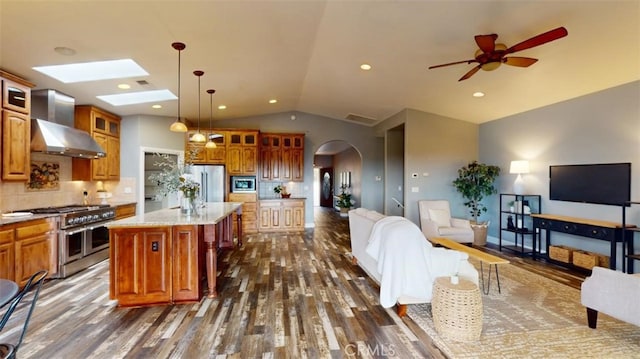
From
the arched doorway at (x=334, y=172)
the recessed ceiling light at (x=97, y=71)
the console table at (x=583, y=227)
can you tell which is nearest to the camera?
the console table at (x=583, y=227)

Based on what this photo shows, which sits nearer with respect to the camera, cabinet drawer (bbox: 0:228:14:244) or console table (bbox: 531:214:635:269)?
cabinet drawer (bbox: 0:228:14:244)

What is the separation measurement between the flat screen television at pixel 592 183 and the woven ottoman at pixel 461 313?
2706 millimetres

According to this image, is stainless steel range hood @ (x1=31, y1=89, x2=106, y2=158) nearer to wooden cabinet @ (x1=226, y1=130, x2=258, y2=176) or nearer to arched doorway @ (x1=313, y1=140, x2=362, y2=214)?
wooden cabinet @ (x1=226, y1=130, x2=258, y2=176)

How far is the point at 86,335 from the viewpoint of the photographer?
267 cm

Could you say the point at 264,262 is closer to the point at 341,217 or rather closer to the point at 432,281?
the point at 432,281

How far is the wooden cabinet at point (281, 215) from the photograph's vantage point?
7699 mm

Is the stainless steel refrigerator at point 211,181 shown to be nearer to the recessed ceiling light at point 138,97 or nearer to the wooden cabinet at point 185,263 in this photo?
the recessed ceiling light at point 138,97

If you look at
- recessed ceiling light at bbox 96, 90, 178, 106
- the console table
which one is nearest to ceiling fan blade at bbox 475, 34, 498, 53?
the console table

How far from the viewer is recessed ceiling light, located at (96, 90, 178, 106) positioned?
17.5 ft

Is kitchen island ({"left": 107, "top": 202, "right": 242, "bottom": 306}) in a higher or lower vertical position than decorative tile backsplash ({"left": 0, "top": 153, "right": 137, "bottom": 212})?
lower

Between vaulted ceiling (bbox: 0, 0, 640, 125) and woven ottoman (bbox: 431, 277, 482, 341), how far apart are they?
9.03 ft

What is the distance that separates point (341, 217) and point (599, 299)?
828 cm

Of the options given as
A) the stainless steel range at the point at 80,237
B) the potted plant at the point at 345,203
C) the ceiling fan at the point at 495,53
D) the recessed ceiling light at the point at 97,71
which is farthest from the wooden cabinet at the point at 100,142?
the potted plant at the point at 345,203

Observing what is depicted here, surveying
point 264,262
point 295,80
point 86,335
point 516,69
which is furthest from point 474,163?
point 86,335
